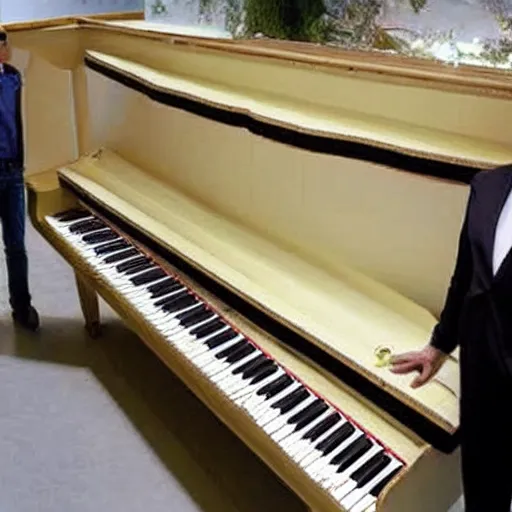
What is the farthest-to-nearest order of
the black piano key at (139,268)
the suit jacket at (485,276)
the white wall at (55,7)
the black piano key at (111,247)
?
1. the white wall at (55,7)
2. the black piano key at (111,247)
3. the black piano key at (139,268)
4. the suit jacket at (485,276)

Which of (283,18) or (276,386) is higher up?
(283,18)

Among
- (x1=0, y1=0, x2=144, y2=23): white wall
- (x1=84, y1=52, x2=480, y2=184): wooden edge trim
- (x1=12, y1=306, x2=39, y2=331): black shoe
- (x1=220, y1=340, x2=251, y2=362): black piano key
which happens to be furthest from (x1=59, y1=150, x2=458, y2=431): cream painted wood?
(x1=0, y1=0, x2=144, y2=23): white wall

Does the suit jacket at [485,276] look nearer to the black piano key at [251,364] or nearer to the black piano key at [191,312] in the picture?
the black piano key at [251,364]

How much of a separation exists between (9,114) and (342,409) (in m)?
1.76

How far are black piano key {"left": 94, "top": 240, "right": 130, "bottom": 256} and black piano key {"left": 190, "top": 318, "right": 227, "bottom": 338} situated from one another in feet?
1.88

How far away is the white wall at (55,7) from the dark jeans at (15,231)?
55.9 inches

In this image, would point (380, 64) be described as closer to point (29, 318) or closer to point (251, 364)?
point (251, 364)

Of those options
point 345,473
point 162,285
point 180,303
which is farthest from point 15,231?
point 345,473

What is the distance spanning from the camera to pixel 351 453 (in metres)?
1.35

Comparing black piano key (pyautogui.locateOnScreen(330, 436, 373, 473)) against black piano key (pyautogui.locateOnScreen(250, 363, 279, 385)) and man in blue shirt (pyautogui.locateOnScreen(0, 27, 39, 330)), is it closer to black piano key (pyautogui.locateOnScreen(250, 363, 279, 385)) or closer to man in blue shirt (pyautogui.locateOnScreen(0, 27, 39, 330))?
black piano key (pyautogui.locateOnScreen(250, 363, 279, 385))

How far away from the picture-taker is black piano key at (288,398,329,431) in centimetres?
145

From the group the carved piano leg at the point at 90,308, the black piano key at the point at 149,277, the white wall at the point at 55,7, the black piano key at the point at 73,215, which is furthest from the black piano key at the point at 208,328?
the white wall at the point at 55,7

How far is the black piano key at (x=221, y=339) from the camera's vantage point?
1.73 metres

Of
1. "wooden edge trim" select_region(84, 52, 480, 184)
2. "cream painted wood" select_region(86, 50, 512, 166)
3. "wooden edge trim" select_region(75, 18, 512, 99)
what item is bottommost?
"wooden edge trim" select_region(84, 52, 480, 184)
